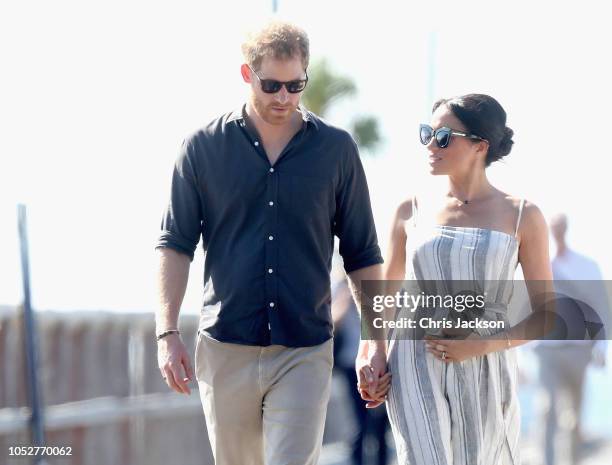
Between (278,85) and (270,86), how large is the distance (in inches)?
1.3

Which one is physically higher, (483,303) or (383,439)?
(483,303)

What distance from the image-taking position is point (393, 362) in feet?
16.0

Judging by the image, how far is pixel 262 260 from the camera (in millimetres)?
4852

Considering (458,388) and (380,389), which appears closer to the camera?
(458,388)

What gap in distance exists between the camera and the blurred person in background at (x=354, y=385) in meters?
9.42

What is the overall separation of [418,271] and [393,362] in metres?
0.37

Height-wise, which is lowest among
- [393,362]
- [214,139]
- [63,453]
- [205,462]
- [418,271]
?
[205,462]

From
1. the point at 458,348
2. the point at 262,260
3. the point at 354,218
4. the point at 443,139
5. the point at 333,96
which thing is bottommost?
the point at 333,96

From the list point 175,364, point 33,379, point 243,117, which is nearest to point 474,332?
point 175,364

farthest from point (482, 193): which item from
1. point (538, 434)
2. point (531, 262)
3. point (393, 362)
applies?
point (538, 434)

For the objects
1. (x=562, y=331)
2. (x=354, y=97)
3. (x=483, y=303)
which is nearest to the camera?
(x=483, y=303)

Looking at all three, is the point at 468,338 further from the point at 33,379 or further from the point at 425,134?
the point at 33,379

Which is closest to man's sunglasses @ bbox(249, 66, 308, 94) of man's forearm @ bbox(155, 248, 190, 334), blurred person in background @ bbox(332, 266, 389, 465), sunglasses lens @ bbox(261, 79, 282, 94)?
sunglasses lens @ bbox(261, 79, 282, 94)

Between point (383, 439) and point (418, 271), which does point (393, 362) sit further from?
point (383, 439)
